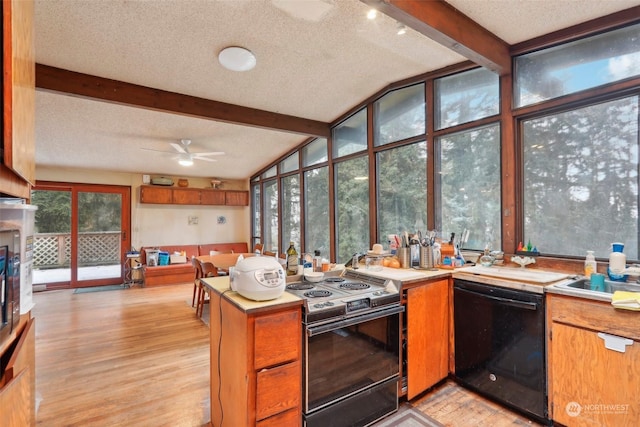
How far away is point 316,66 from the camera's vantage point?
3045mm

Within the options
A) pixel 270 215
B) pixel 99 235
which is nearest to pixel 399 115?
pixel 270 215

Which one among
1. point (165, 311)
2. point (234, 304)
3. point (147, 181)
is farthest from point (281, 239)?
point (234, 304)

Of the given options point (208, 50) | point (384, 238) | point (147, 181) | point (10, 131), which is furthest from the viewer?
point (147, 181)

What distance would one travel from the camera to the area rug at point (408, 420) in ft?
6.21

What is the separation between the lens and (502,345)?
197 centimetres

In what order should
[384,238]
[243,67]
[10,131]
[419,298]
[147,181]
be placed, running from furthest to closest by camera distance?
[147,181] < [384,238] < [243,67] < [419,298] < [10,131]

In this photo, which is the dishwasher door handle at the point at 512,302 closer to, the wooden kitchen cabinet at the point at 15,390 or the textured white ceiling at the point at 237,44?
the textured white ceiling at the point at 237,44

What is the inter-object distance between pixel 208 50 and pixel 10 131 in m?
2.15

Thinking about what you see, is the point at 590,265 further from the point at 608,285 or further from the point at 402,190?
the point at 402,190

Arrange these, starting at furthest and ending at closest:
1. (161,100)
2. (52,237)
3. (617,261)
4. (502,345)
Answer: (52,237), (161,100), (502,345), (617,261)

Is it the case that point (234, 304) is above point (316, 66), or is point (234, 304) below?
below

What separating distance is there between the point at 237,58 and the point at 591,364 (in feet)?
11.3

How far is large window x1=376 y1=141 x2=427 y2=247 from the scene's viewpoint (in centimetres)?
330

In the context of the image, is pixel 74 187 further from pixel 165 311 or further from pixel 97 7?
pixel 97 7
